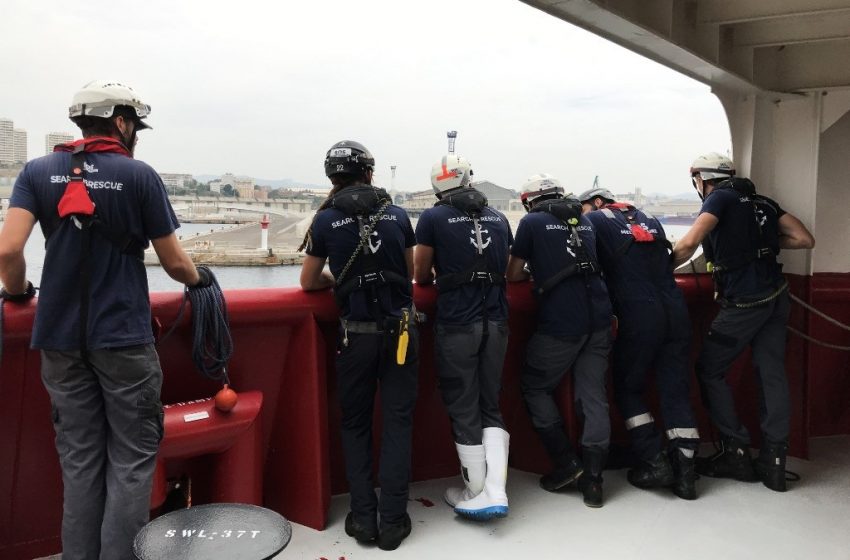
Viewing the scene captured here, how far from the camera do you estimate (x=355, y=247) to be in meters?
2.79

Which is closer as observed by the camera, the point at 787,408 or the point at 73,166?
the point at 73,166

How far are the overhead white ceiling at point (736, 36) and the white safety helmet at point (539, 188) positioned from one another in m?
0.75

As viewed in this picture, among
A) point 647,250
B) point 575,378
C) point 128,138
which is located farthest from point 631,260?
point 128,138

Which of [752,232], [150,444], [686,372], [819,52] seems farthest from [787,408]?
[150,444]

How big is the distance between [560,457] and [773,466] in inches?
45.7

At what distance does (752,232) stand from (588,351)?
44.6 inches

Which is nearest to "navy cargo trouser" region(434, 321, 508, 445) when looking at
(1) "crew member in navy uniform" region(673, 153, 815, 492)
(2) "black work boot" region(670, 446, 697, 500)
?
(2) "black work boot" region(670, 446, 697, 500)

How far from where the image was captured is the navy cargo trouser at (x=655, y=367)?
339 cm

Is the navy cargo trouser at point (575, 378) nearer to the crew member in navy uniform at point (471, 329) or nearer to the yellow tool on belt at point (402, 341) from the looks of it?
the crew member in navy uniform at point (471, 329)

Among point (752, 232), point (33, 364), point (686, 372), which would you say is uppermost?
point (752, 232)

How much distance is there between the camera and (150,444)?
2.29 metres

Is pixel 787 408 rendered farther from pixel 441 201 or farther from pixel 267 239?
pixel 267 239

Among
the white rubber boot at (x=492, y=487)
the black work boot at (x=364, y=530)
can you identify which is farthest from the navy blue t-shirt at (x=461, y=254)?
the black work boot at (x=364, y=530)

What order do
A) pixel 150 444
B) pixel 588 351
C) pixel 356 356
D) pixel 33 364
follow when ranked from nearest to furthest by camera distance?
pixel 150 444, pixel 33 364, pixel 356 356, pixel 588 351
